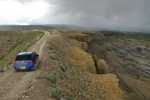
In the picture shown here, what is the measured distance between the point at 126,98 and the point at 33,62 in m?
14.1

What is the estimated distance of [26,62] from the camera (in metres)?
46.7

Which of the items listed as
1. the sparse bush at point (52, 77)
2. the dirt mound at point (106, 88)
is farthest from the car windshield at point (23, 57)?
the dirt mound at point (106, 88)

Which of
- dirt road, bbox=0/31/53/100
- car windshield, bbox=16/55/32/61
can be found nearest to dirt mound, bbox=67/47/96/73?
car windshield, bbox=16/55/32/61

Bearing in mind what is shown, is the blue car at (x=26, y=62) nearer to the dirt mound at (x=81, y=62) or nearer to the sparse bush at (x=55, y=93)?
the dirt mound at (x=81, y=62)

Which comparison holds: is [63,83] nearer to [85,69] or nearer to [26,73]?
[26,73]

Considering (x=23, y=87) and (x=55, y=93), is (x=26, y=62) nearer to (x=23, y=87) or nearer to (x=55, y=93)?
(x=23, y=87)

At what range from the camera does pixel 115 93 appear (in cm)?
4684

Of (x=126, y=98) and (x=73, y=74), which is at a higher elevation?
(x=73, y=74)

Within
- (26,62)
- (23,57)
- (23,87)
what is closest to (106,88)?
(26,62)

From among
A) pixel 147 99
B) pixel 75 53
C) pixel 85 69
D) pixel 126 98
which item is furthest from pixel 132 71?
pixel 126 98

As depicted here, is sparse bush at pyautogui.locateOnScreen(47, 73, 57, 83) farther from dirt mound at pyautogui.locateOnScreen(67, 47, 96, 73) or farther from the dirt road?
dirt mound at pyautogui.locateOnScreen(67, 47, 96, 73)

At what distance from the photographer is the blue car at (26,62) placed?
46.4 meters

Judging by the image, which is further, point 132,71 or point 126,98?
point 132,71

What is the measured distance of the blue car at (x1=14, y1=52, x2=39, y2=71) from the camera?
46.4 m
